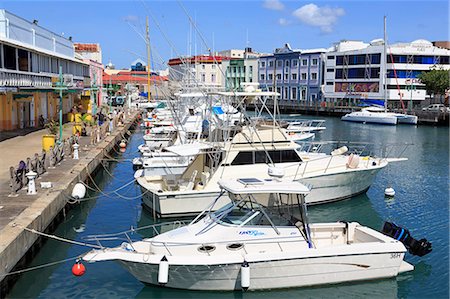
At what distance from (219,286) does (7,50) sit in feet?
74.5

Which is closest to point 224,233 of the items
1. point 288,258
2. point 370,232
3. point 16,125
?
point 288,258

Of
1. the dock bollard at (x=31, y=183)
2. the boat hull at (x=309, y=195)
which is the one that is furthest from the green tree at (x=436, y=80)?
the dock bollard at (x=31, y=183)

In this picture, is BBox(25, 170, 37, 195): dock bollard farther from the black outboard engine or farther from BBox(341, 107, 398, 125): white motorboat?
BBox(341, 107, 398, 125): white motorboat

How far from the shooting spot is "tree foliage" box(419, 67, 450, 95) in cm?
6557

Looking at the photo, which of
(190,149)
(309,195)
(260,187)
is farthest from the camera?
(309,195)

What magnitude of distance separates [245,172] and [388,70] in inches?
2388

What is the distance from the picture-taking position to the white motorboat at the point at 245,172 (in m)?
16.5

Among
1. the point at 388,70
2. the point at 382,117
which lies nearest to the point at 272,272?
the point at 382,117

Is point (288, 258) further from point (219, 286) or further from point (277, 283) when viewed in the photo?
point (219, 286)

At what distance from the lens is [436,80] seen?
66.2 metres

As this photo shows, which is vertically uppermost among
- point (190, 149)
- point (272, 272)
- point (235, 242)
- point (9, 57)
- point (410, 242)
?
point (9, 57)

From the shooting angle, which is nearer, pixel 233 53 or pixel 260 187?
pixel 260 187

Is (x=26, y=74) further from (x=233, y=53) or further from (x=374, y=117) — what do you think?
(x=233, y=53)

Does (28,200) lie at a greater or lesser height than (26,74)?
lesser
